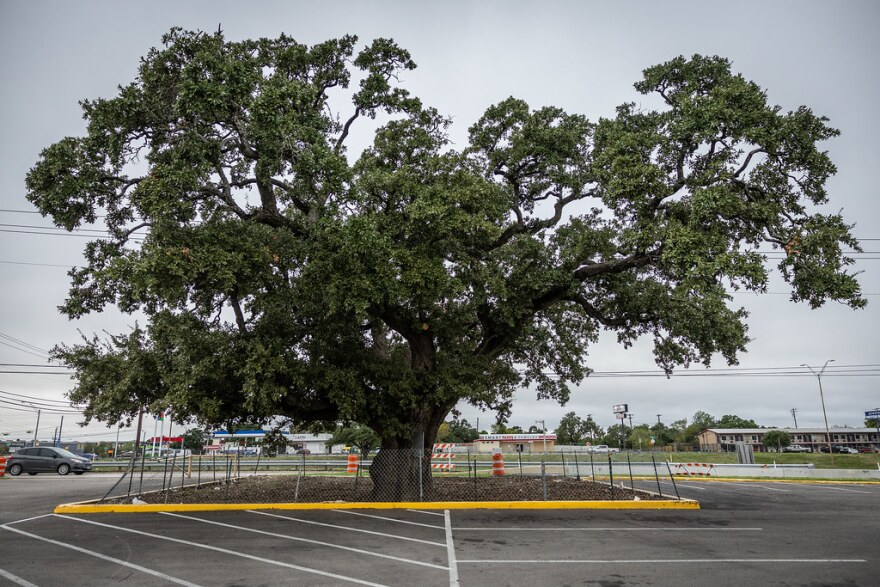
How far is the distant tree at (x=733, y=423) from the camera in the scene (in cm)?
13100

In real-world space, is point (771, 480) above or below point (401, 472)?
below

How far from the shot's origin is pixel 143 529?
1213 centimetres

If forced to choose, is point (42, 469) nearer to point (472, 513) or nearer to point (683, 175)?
point (472, 513)

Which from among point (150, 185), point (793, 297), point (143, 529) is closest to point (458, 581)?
point (143, 529)

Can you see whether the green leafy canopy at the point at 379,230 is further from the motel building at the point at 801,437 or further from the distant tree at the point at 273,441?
the motel building at the point at 801,437

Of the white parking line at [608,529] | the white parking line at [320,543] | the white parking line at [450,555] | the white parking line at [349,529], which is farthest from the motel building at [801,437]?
the white parking line at [320,543]

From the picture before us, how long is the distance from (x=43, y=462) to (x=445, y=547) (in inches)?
1223

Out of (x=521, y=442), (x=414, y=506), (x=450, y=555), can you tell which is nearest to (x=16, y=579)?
(x=450, y=555)

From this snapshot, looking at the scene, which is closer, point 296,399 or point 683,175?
point 683,175

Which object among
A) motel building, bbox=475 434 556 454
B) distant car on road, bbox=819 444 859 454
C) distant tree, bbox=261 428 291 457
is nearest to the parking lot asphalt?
distant tree, bbox=261 428 291 457

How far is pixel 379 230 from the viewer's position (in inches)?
536

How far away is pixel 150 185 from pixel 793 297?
16127 millimetres

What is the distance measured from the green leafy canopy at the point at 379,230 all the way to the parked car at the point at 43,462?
1884cm

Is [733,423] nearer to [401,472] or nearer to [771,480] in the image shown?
[771,480]
